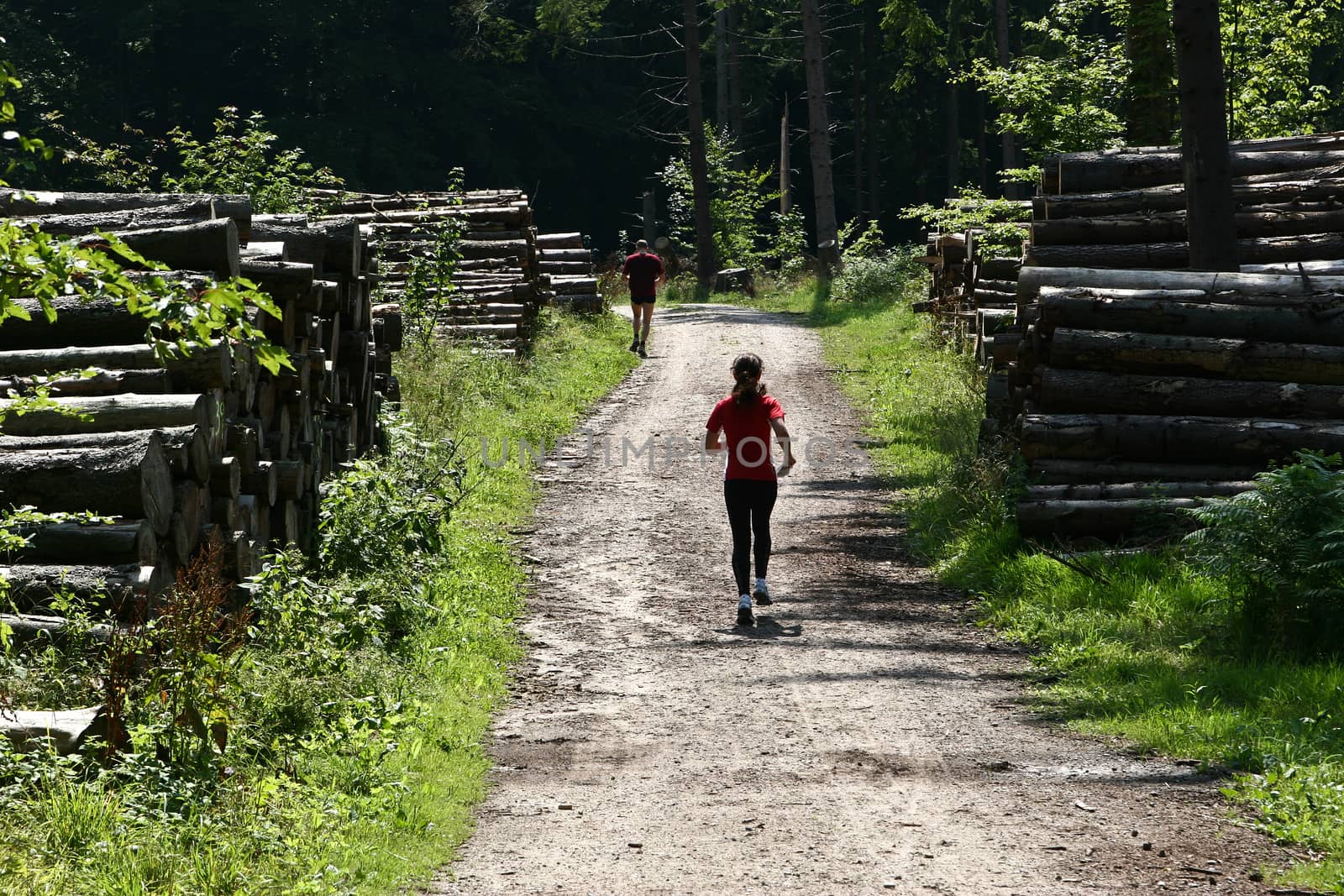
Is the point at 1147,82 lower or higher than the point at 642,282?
higher

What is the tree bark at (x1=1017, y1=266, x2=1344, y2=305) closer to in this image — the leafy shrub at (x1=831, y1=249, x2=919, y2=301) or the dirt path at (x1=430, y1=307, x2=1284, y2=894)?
the dirt path at (x1=430, y1=307, x2=1284, y2=894)

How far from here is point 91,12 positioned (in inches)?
1731

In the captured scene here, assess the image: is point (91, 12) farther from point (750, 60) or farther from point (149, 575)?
point (149, 575)

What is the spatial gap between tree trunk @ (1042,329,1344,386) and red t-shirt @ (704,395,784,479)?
2.58 metres

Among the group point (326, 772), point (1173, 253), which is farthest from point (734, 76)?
point (326, 772)

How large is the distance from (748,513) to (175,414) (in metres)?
3.96

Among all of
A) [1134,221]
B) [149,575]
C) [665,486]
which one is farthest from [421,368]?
[149,575]

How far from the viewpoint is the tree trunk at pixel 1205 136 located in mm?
11758

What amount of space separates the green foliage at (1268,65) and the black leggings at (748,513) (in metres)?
14.3

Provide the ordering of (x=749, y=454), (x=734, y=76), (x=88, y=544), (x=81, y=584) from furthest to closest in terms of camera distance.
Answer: (x=734, y=76)
(x=749, y=454)
(x=88, y=544)
(x=81, y=584)

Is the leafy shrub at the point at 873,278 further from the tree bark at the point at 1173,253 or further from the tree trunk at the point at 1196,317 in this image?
the tree trunk at the point at 1196,317

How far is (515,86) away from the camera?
4938 cm

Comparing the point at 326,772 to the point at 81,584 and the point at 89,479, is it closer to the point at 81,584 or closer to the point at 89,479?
the point at 81,584

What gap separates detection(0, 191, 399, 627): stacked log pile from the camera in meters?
6.51
